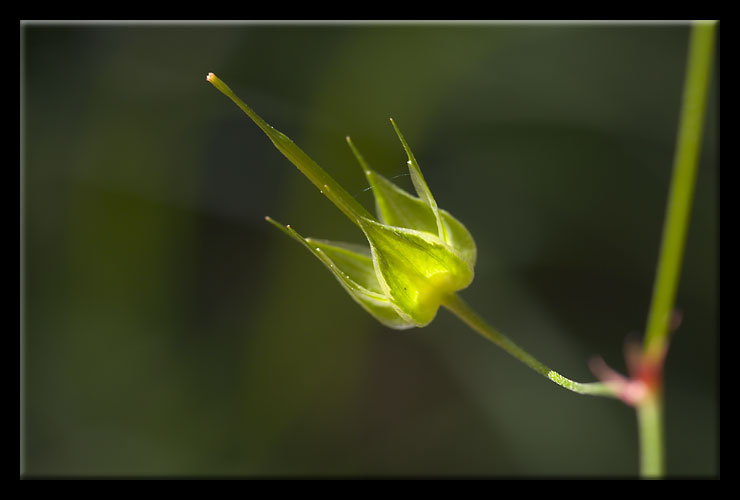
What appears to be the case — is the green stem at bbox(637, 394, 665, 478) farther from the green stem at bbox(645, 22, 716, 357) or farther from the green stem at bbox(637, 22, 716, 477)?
the green stem at bbox(645, 22, 716, 357)

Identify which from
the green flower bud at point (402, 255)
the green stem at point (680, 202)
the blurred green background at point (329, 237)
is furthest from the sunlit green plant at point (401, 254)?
the blurred green background at point (329, 237)

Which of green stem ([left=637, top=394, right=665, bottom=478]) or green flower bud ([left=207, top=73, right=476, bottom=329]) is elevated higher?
green flower bud ([left=207, top=73, right=476, bottom=329])

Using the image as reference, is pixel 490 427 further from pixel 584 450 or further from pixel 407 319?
pixel 407 319

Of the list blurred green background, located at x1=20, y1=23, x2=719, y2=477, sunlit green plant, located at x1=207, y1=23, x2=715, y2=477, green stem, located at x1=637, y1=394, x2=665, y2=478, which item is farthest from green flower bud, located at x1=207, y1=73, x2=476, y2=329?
blurred green background, located at x1=20, y1=23, x2=719, y2=477

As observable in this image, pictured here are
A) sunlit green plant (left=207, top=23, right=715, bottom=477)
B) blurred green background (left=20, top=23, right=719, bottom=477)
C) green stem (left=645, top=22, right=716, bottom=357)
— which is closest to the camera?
sunlit green plant (left=207, top=23, right=715, bottom=477)

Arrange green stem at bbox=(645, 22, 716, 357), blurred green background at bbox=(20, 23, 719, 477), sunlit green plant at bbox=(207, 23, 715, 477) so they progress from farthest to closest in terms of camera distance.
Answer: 1. blurred green background at bbox=(20, 23, 719, 477)
2. green stem at bbox=(645, 22, 716, 357)
3. sunlit green plant at bbox=(207, 23, 715, 477)

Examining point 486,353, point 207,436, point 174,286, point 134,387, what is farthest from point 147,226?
point 486,353

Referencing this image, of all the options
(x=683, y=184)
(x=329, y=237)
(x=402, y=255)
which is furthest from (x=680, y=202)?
(x=329, y=237)

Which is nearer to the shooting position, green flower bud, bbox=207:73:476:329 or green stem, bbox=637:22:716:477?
green flower bud, bbox=207:73:476:329
